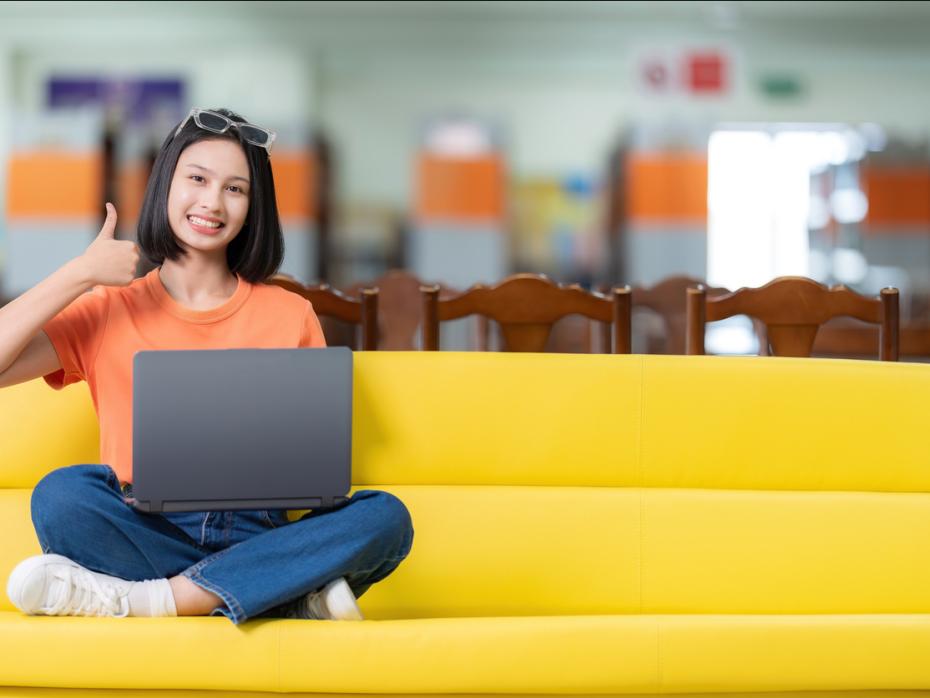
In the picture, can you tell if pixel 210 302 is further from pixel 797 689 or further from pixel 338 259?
pixel 338 259

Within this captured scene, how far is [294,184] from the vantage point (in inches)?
361

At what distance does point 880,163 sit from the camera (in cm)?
956

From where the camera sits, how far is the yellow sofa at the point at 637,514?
4.88 ft

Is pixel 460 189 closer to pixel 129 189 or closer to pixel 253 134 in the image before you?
pixel 129 189

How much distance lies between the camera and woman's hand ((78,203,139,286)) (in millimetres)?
1590

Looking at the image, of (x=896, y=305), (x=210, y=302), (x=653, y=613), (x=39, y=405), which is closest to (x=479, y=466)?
(x=653, y=613)

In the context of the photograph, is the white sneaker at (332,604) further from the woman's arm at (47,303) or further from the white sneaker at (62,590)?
the woman's arm at (47,303)

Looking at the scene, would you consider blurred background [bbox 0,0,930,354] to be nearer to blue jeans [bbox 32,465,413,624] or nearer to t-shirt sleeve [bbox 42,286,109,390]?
t-shirt sleeve [bbox 42,286,109,390]

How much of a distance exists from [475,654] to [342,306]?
3.73 feet

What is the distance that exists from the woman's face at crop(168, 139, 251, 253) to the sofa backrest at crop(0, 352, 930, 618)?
0.33m

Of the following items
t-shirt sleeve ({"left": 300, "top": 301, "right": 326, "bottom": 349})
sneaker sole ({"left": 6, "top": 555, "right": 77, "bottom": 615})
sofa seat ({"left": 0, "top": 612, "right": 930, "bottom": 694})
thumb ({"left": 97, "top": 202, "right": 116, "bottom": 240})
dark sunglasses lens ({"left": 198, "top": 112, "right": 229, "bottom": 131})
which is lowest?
sofa seat ({"left": 0, "top": 612, "right": 930, "bottom": 694})

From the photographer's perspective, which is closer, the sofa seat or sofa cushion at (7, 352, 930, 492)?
the sofa seat

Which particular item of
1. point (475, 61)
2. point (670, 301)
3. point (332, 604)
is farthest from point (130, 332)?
point (475, 61)

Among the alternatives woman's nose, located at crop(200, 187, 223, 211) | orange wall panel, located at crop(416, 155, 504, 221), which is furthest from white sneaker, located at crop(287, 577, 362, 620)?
orange wall panel, located at crop(416, 155, 504, 221)
